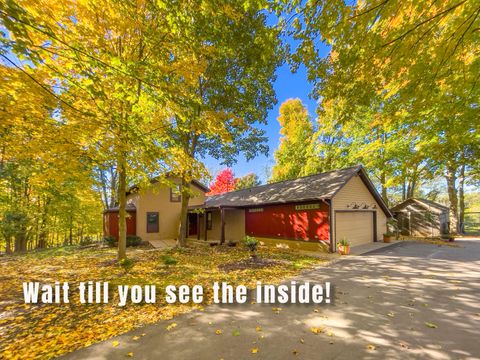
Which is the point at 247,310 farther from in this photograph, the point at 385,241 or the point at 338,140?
the point at 338,140

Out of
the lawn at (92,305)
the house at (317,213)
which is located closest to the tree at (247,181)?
the house at (317,213)

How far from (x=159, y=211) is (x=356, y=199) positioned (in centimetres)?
1525

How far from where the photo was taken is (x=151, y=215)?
18203 mm

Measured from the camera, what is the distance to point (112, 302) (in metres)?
5.41

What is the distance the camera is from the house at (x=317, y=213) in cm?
1251

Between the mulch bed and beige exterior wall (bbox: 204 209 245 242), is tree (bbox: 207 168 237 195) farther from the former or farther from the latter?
the mulch bed

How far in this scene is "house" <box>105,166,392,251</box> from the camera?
1266cm

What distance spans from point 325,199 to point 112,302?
10562mm

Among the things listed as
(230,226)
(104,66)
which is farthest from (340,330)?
(230,226)

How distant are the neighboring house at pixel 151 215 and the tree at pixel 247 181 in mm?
19008

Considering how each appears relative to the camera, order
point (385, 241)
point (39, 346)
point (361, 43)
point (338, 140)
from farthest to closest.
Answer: point (338, 140) < point (385, 241) < point (361, 43) < point (39, 346)

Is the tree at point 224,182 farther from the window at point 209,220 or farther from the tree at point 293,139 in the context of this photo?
the window at point 209,220

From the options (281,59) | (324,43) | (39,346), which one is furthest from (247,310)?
(324,43)

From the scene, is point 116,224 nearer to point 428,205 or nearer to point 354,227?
point 354,227
